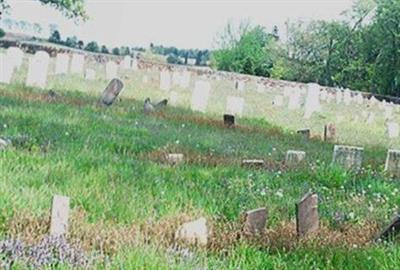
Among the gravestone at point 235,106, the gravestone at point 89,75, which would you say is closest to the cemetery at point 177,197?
the gravestone at point 235,106

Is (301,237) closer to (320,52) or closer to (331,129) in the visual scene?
(331,129)

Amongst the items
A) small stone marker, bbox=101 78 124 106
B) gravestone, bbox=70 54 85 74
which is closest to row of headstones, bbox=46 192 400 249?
small stone marker, bbox=101 78 124 106

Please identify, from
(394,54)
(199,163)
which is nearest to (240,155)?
(199,163)

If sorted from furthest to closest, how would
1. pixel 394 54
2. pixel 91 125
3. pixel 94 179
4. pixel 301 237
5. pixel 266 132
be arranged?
1. pixel 394 54
2. pixel 266 132
3. pixel 91 125
4. pixel 94 179
5. pixel 301 237

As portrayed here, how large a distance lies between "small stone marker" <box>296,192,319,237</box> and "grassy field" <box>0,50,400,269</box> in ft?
0.31

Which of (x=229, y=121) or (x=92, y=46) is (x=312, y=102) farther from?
(x=92, y=46)

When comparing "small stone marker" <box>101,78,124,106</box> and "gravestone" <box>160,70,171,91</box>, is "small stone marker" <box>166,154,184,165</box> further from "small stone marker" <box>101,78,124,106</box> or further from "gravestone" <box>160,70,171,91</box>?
"gravestone" <box>160,70,171,91</box>

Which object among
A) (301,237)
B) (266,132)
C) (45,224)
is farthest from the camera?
(266,132)

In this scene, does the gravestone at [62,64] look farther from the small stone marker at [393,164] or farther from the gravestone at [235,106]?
the small stone marker at [393,164]

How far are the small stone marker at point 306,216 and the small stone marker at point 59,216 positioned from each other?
59.2 inches

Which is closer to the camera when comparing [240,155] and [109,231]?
[109,231]

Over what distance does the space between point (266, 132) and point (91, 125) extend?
14.2ft

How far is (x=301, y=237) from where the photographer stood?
16.3ft

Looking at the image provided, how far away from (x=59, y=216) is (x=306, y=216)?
1.63 m
